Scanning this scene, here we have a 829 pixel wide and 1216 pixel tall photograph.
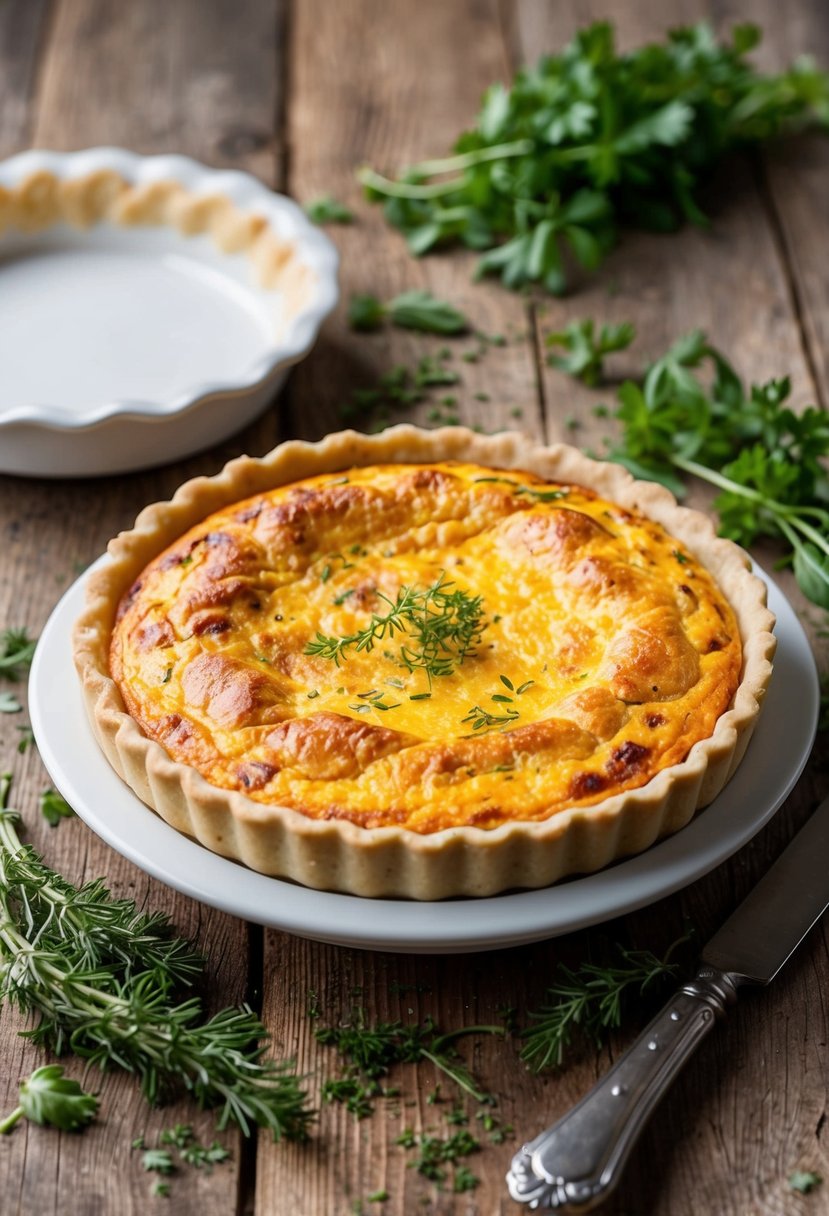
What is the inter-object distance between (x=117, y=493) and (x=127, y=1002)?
2.07m

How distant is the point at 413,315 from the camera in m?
5.12

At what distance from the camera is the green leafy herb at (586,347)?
15.6 feet

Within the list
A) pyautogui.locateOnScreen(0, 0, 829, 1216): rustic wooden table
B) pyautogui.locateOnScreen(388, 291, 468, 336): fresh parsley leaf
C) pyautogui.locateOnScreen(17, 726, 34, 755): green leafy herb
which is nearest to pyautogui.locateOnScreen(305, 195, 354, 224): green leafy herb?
pyautogui.locateOnScreen(0, 0, 829, 1216): rustic wooden table

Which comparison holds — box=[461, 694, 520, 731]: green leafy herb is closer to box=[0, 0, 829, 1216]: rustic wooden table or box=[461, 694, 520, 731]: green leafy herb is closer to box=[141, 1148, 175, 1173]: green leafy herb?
box=[0, 0, 829, 1216]: rustic wooden table

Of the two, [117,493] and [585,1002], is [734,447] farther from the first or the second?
[585,1002]

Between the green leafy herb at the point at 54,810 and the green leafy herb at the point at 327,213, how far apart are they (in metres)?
3.04

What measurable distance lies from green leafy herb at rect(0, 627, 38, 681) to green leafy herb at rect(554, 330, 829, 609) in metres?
1.93

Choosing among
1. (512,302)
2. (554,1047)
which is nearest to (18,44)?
(512,302)

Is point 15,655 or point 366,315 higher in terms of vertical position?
point 366,315

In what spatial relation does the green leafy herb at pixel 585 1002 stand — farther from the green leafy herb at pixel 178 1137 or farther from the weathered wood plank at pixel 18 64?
the weathered wood plank at pixel 18 64

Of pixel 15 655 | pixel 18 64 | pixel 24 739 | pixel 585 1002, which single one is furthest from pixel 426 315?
pixel 585 1002

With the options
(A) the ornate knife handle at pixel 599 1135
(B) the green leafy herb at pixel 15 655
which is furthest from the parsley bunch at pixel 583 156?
(A) the ornate knife handle at pixel 599 1135

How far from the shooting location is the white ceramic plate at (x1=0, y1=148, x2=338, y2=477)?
4.22 metres

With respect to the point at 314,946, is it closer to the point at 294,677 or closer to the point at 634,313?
the point at 294,677
